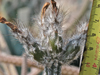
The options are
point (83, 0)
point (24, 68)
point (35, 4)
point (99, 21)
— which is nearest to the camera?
point (99, 21)

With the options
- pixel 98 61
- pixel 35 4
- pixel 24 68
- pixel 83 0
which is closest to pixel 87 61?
pixel 98 61

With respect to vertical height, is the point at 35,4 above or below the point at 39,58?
above

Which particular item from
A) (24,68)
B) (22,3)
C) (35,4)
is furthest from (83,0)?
(24,68)

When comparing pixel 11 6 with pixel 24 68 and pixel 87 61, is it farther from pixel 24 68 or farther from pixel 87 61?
pixel 87 61

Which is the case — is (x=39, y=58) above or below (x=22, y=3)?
below

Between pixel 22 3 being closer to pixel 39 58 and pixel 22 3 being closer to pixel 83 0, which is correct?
pixel 83 0

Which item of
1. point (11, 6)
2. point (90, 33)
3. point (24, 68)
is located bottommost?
point (24, 68)

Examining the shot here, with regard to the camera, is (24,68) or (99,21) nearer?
(99,21)

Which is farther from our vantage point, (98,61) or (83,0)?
(83,0)

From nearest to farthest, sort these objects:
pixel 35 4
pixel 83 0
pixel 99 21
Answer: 1. pixel 99 21
2. pixel 83 0
3. pixel 35 4
